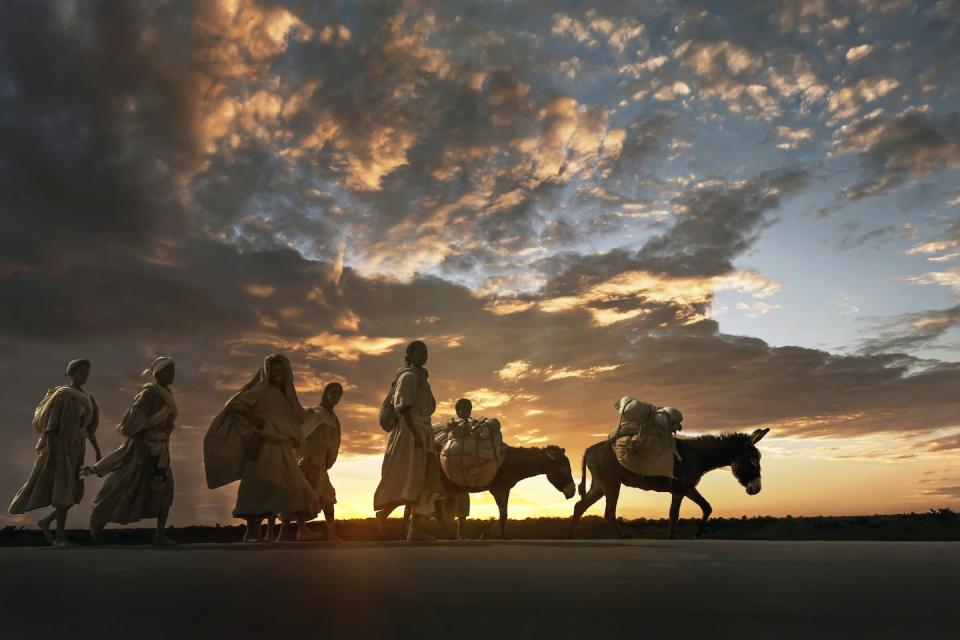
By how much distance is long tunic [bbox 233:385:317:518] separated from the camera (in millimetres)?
11219

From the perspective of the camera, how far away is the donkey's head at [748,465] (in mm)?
17734

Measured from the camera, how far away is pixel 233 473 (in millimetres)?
11539

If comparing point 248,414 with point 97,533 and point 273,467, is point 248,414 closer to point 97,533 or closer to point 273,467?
point 273,467

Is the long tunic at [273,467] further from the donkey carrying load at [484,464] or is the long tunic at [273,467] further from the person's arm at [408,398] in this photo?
the donkey carrying load at [484,464]

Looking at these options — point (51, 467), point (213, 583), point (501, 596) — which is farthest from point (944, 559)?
point (51, 467)

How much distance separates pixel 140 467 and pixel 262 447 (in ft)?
7.65

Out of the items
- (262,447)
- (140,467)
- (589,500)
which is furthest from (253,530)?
(589,500)

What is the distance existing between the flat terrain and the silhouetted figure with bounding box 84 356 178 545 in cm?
386

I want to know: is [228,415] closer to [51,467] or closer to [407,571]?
[51,467]

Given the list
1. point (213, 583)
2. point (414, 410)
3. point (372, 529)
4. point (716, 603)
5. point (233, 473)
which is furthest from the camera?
point (372, 529)

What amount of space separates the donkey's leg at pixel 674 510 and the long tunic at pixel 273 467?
7.00 metres

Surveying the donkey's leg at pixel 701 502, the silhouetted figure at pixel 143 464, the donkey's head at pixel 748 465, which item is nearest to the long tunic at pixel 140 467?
the silhouetted figure at pixel 143 464

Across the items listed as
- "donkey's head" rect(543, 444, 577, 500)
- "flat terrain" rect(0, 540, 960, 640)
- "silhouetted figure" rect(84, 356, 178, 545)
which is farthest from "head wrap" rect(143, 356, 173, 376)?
"donkey's head" rect(543, 444, 577, 500)

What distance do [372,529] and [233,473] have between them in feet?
30.7
